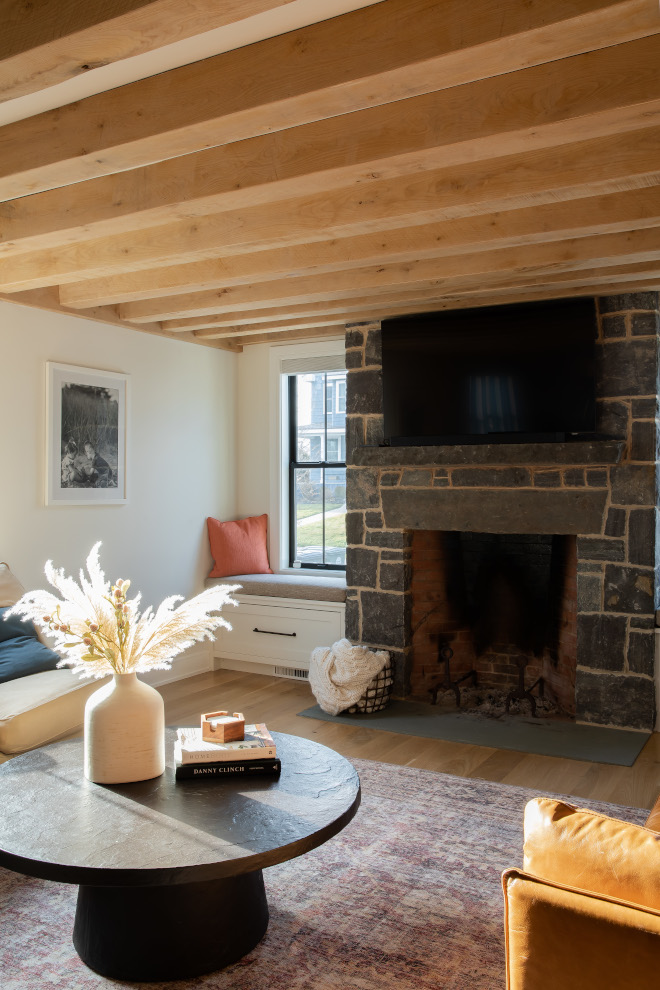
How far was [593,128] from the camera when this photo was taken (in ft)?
7.47

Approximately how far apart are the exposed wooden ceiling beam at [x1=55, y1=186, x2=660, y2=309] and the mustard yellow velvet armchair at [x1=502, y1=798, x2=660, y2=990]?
7.61 feet

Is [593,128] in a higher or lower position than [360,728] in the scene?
higher

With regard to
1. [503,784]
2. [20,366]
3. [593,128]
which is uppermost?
[593,128]

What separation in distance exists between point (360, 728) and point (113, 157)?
3.17 meters

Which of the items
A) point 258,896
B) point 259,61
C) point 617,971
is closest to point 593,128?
point 259,61

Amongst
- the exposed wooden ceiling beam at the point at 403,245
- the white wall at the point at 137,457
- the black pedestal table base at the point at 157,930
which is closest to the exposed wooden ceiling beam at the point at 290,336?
the white wall at the point at 137,457

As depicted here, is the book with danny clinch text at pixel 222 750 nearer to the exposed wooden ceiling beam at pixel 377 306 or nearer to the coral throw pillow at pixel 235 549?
the exposed wooden ceiling beam at pixel 377 306

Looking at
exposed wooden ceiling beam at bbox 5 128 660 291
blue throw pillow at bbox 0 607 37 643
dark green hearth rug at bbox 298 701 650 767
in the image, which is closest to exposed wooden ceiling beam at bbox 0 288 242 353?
exposed wooden ceiling beam at bbox 5 128 660 291

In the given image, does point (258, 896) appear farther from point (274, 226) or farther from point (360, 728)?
point (274, 226)

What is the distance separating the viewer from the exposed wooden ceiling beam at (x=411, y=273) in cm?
342

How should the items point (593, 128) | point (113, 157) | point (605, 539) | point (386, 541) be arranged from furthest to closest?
point (386, 541) < point (605, 539) < point (113, 157) < point (593, 128)

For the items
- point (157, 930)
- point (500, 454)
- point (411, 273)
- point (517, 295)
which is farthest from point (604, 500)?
point (157, 930)

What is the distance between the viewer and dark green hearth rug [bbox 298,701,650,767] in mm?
3990

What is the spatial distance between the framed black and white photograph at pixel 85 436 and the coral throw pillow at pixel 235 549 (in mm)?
916
